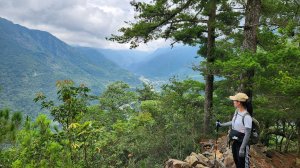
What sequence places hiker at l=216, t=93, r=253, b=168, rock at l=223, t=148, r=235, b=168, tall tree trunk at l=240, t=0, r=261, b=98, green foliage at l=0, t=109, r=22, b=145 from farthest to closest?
green foliage at l=0, t=109, r=22, b=145
tall tree trunk at l=240, t=0, r=261, b=98
rock at l=223, t=148, r=235, b=168
hiker at l=216, t=93, r=253, b=168

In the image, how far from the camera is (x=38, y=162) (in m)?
8.85

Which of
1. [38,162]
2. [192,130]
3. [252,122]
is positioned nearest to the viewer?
[252,122]

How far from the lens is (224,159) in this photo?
32.6 feet

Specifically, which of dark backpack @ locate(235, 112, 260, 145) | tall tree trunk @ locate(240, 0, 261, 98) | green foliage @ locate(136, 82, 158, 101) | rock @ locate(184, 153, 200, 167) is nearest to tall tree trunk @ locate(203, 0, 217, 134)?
tall tree trunk @ locate(240, 0, 261, 98)

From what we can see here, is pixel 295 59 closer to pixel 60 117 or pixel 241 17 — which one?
pixel 60 117

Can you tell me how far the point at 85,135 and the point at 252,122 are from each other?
13.2ft

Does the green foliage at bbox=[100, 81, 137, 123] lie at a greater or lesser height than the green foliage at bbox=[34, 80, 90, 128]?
lesser

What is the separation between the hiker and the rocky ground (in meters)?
1.42

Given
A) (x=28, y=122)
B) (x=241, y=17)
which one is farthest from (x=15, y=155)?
(x=241, y=17)

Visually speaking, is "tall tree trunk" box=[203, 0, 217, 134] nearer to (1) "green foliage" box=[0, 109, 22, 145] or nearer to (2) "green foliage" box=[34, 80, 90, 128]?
(1) "green foliage" box=[0, 109, 22, 145]

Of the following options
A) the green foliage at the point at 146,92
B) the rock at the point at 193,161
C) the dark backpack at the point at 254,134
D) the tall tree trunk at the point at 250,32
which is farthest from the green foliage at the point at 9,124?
the green foliage at the point at 146,92

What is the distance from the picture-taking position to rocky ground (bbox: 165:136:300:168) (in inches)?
377

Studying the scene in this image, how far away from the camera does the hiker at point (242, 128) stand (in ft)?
24.6

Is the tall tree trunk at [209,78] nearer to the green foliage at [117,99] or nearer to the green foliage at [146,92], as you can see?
the green foliage at [117,99]
